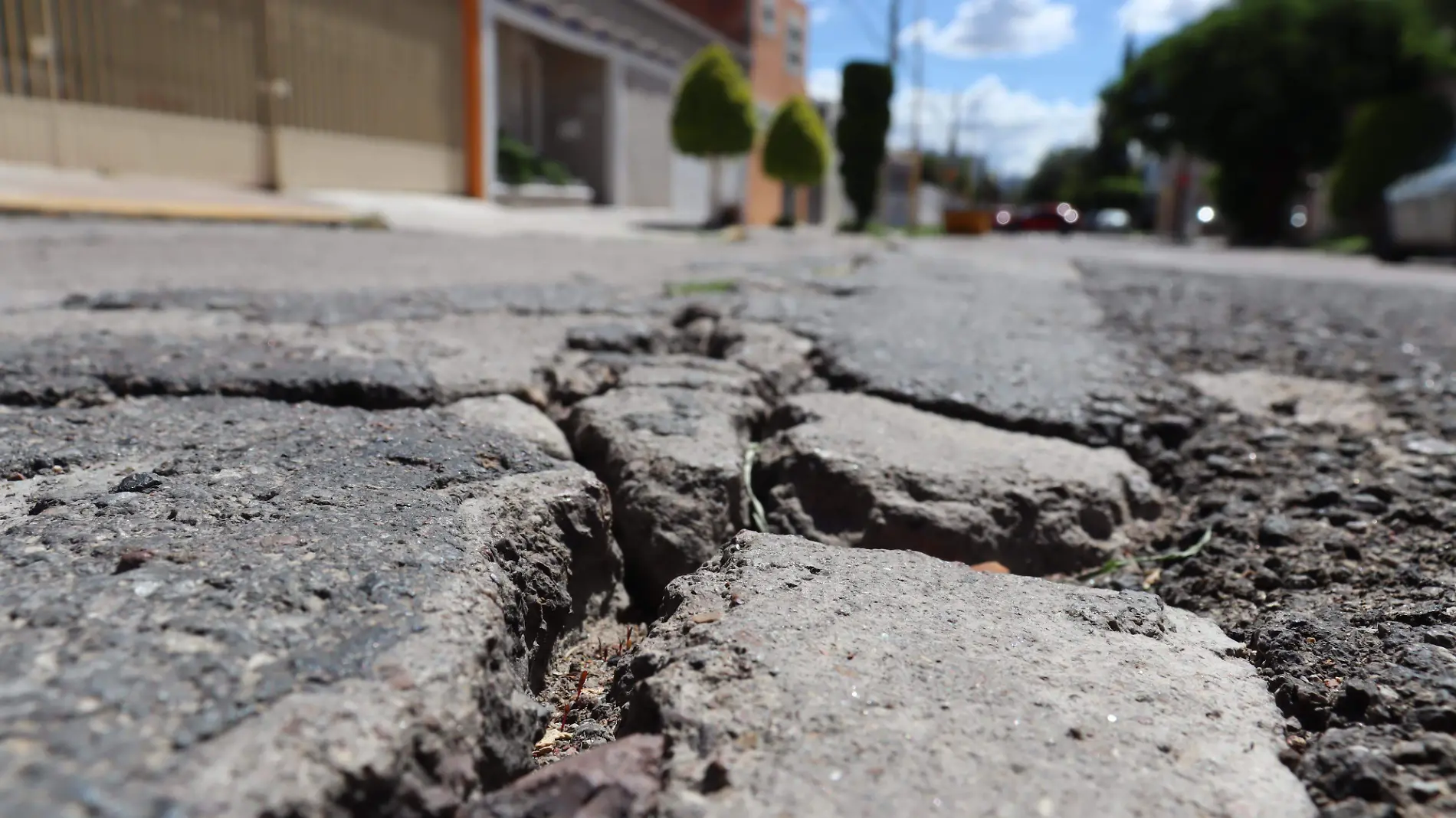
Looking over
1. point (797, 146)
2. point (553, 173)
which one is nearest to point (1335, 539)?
point (553, 173)

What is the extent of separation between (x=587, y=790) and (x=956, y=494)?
0.79 metres

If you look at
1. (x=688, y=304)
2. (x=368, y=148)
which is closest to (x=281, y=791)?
(x=688, y=304)

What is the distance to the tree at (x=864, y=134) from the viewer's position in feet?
58.1

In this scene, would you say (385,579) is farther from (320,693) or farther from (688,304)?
(688,304)

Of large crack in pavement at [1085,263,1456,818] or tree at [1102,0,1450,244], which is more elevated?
tree at [1102,0,1450,244]

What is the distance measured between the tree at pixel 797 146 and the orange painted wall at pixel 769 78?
579 cm

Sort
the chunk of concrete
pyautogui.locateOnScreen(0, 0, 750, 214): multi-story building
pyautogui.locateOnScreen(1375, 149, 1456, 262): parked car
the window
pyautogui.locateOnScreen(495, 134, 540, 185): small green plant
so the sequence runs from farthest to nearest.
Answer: the window < pyautogui.locateOnScreen(495, 134, 540, 185): small green plant < pyautogui.locateOnScreen(1375, 149, 1456, 262): parked car < pyautogui.locateOnScreen(0, 0, 750, 214): multi-story building < the chunk of concrete

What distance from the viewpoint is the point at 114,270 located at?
3287mm

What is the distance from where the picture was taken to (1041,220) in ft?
108

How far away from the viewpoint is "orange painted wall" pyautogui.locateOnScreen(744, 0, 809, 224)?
21.8 meters

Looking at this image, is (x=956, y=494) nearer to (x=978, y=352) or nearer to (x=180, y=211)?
(x=978, y=352)

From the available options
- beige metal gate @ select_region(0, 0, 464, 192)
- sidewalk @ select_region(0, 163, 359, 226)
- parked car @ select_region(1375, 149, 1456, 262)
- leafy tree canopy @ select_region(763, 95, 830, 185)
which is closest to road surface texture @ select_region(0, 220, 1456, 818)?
sidewalk @ select_region(0, 163, 359, 226)

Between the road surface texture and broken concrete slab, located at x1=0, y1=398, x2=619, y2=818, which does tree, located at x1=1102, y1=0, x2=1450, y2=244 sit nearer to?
the road surface texture

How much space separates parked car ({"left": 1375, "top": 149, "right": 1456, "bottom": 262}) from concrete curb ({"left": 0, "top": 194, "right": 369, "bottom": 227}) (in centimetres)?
881
